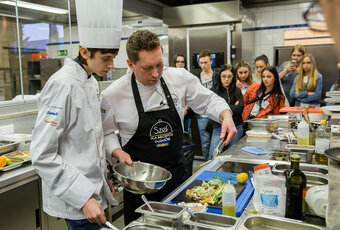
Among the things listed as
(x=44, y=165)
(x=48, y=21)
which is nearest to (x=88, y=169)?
(x=44, y=165)

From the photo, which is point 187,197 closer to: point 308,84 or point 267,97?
point 267,97

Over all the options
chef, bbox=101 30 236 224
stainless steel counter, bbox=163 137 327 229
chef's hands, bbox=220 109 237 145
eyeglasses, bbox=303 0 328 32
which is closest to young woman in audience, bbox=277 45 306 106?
stainless steel counter, bbox=163 137 327 229

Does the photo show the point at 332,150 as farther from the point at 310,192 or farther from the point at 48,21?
the point at 48,21

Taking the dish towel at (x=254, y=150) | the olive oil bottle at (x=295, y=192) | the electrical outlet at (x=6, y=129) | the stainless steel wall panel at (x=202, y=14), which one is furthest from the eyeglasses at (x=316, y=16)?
the stainless steel wall panel at (x=202, y=14)

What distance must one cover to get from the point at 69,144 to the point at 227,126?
95cm

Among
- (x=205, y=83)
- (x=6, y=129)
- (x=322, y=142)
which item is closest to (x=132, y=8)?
(x=205, y=83)

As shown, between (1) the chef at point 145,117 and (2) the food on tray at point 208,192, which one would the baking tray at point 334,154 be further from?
(1) the chef at point 145,117

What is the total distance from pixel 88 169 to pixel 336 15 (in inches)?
48.6

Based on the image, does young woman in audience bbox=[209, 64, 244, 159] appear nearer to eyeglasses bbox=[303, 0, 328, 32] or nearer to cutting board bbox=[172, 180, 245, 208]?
cutting board bbox=[172, 180, 245, 208]

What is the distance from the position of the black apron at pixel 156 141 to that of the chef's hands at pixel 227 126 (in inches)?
10.6

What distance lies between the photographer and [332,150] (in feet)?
3.72

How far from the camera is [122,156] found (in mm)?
1689

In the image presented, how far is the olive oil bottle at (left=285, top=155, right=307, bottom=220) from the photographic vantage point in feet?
4.05

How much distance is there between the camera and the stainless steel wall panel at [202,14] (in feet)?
18.3
